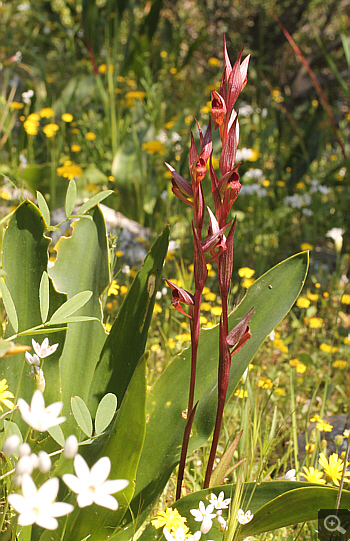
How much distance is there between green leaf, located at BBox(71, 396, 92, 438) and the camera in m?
0.62

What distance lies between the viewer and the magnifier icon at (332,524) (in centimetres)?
71

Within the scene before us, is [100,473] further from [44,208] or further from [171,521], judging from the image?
[44,208]

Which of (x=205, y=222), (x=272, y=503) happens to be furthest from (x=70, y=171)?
(x=272, y=503)

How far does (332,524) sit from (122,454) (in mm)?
351

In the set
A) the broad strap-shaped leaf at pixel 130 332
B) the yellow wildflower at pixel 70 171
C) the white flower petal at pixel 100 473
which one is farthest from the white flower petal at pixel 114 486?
the yellow wildflower at pixel 70 171

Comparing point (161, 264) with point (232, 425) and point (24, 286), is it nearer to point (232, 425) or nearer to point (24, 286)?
point (24, 286)

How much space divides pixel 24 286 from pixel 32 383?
0.18m

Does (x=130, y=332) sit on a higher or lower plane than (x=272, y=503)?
higher

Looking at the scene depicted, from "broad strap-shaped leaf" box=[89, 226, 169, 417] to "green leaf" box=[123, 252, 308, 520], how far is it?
7 cm

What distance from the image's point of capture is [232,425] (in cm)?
133

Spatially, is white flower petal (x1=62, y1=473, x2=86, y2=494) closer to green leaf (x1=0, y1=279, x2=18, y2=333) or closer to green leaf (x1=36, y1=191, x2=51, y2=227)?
green leaf (x1=0, y1=279, x2=18, y2=333)

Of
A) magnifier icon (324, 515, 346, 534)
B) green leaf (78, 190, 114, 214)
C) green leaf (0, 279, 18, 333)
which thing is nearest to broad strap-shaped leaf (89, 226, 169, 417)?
green leaf (78, 190, 114, 214)

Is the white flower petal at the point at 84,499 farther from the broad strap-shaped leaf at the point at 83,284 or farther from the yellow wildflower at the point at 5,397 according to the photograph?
the broad strap-shaped leaf at the point at 83,284

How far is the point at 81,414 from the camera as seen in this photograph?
631 millimetres
